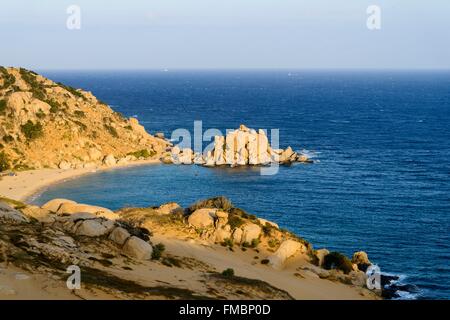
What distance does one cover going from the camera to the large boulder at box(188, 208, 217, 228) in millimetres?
60334

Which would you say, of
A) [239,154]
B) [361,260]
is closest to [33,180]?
[239,154]

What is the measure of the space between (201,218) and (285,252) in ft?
31.8

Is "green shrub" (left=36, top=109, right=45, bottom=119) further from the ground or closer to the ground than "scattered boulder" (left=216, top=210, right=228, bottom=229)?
further from the ground

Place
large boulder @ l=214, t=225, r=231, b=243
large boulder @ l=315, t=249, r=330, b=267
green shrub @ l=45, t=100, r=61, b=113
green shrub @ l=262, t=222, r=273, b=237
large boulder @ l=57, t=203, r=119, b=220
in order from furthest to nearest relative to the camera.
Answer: green shrub @ l=45, t=100, r=61, b=113
green shrub @ l=262, t=222, r=273, b=237
large boulder @ l=214, t=225, r=231, b=243
large boulder @ l=315, t=249, r=330, b=267
large boulder @ l=57, t=203, r=119, b=220

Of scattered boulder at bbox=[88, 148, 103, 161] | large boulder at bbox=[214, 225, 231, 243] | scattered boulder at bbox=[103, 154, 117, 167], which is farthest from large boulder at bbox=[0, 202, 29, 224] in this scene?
scattered boulder at bbox=[88, 148, 103, 161]

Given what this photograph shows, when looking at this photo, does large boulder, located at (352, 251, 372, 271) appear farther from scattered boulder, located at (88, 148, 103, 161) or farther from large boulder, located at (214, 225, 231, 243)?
scattered boulder, located at (88, 148, 103, 161)

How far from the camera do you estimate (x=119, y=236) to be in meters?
44.4

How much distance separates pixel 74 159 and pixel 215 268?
237 feet

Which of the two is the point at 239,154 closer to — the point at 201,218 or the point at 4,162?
the point at 4,162

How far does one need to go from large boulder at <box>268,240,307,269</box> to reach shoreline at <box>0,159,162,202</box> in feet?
146

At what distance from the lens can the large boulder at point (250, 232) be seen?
59250 millimetres

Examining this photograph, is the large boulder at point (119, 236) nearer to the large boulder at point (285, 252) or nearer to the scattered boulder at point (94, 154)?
the large boulder at point (285, 252)

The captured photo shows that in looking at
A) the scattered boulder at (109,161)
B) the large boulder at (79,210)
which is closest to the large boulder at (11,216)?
the large boulder at (79,210)

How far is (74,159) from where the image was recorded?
113375mm
